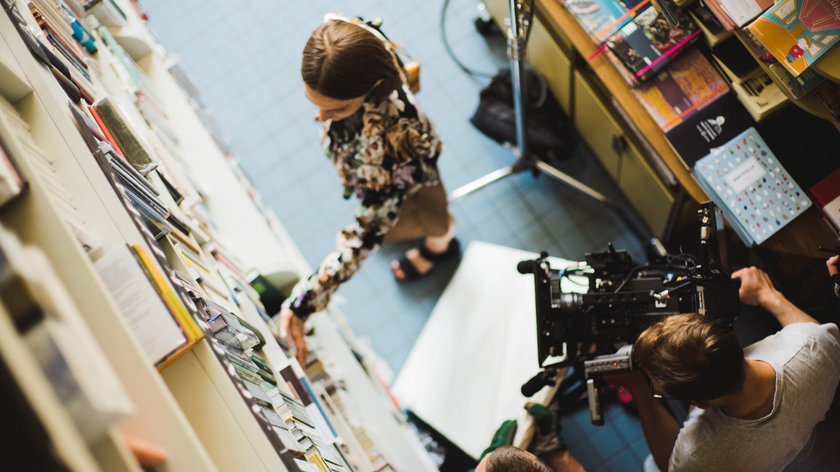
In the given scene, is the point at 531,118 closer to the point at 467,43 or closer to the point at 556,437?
the point at 467,43

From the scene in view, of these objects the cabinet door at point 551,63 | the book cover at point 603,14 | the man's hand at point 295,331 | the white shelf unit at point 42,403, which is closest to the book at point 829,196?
the book cover at point 603,14

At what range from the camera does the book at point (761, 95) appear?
182 centimetres

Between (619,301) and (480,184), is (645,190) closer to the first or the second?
(480,184)

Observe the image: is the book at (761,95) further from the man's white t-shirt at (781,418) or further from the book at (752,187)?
the man's white t-shirt at (781,418)

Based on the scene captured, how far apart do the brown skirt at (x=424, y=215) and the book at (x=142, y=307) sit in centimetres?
131

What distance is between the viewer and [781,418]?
59.8 inches

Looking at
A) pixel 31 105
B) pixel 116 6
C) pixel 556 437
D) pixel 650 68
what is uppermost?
pixel 116 6

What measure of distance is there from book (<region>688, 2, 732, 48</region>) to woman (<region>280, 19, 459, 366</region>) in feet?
3.68

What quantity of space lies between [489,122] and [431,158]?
1.04m

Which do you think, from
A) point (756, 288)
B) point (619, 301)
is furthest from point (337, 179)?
point (756, 288)

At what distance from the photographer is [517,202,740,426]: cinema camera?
155 cm

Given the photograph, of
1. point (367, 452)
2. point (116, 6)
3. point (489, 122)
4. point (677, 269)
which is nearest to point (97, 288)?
point (367, 452)

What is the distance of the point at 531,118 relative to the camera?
287cm

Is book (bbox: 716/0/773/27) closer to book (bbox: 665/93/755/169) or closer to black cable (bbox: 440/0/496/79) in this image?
book (bbox: 665/93/755/169)
